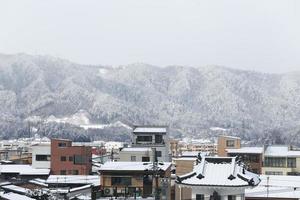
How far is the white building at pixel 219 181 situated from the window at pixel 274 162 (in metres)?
25.7

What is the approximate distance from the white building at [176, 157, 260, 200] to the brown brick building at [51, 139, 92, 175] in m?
29.1

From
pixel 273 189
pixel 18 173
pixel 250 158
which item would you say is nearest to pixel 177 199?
pixel 273 189

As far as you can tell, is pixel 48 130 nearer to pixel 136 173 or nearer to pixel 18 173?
pixel 18 173

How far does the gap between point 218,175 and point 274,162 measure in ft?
88.1

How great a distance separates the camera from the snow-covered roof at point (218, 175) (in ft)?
77.5

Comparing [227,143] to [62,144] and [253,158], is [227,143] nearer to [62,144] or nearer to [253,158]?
[253,158]

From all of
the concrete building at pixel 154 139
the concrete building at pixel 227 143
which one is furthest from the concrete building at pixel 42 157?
the concrete building at pixel 227 143

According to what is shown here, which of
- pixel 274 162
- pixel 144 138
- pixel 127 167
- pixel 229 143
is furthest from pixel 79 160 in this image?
pixel 127 167

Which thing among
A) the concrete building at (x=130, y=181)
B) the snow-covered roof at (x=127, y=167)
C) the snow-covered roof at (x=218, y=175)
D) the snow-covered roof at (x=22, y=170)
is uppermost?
the snow-covered roof at (x=218, y=175)

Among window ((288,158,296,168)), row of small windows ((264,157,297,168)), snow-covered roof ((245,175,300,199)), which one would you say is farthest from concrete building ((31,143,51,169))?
snow-covered roof ((245,175,300,199))

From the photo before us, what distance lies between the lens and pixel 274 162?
4975 cm

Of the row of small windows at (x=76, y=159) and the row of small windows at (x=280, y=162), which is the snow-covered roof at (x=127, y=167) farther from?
the row of small windows at (x=76, y=159)

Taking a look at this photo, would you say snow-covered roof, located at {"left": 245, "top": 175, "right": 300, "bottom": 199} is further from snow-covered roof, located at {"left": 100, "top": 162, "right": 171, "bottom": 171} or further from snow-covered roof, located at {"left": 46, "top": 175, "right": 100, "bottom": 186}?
snow-covered roof, located at {"left": 46, "top": 175, "right": 100, "bottom": 186}

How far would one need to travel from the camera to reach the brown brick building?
5200 centimetres
